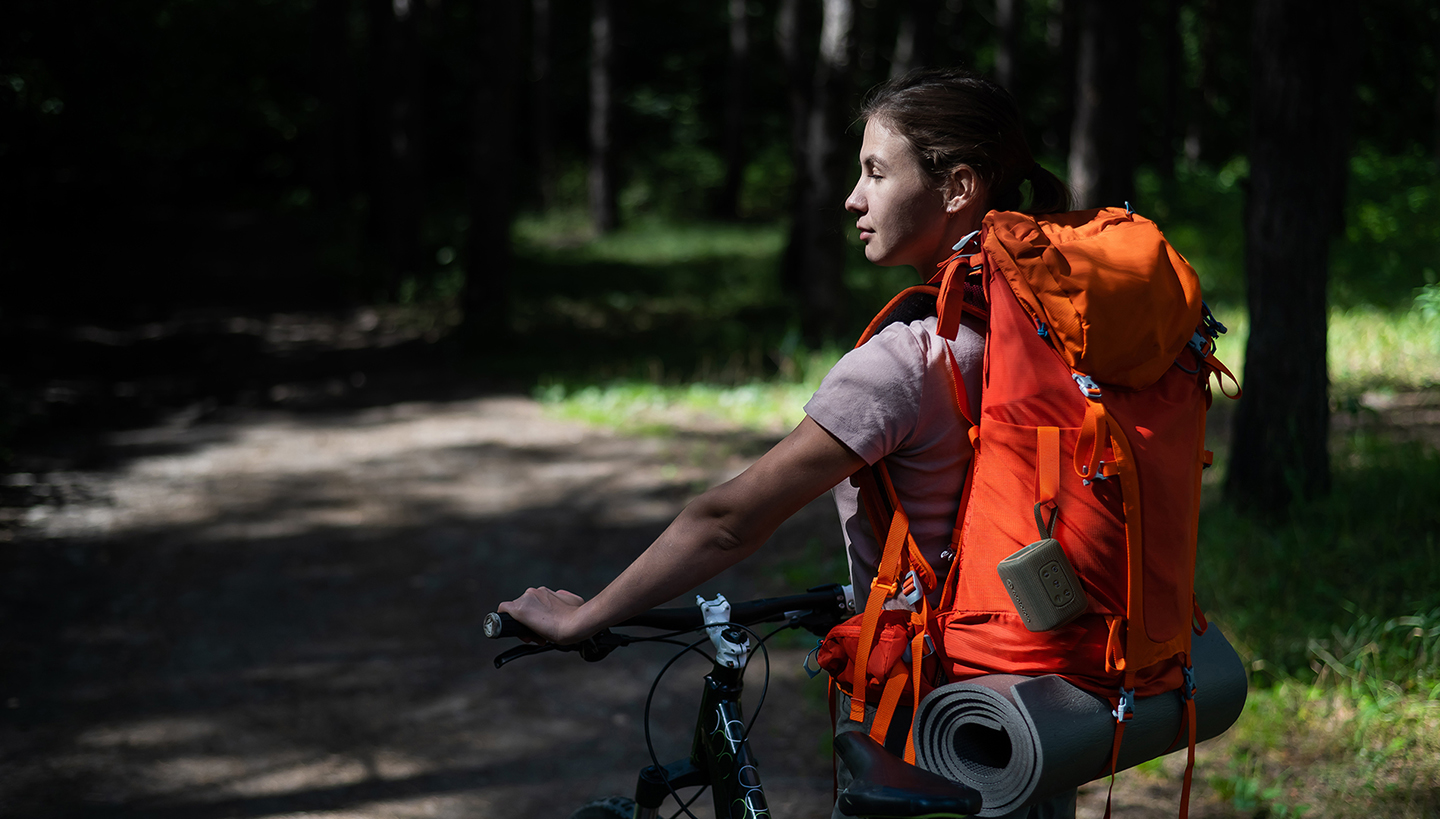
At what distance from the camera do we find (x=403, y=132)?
1842cm

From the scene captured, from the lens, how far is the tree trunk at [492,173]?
14.0 metres

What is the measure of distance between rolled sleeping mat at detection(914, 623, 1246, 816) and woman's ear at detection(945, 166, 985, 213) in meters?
0.79

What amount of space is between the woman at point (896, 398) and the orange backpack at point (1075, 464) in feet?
0.14

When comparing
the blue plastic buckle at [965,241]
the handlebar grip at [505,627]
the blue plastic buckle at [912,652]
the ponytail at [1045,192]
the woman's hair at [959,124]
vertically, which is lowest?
the handlebar grip at [505,627]

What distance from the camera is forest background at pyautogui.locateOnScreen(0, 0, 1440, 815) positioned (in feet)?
17.5

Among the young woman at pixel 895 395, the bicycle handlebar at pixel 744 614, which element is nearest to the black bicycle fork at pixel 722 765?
the bicycle handlebar at pixel 744 614

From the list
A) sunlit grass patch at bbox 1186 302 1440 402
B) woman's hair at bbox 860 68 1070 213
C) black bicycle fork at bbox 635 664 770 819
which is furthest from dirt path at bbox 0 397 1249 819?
sunlit grass patch at bbox 1186 302 1440 402

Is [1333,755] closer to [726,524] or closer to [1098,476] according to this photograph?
[1098,476]

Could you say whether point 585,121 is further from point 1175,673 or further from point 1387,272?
point 1175,673

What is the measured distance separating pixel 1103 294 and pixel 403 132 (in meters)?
18.2

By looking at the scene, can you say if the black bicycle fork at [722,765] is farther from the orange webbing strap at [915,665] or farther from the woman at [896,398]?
the orange webbing strap at [915,665]

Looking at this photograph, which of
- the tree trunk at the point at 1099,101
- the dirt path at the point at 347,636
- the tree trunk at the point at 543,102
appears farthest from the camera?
the tree trunk at the point at 543,102

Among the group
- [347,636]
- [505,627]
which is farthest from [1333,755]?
[347,636]

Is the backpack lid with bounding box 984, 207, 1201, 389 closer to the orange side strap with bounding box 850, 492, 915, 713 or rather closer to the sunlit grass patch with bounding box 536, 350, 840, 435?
the orange side strap with bounding box 850, 492, 915, 713
